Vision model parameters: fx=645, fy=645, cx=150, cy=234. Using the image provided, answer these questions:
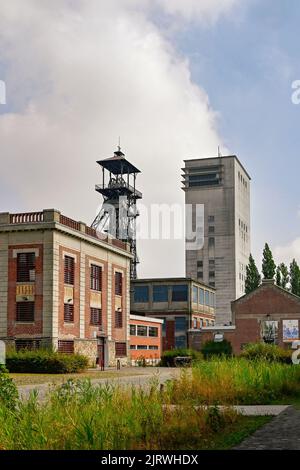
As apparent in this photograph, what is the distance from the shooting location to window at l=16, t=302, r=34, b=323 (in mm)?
44781

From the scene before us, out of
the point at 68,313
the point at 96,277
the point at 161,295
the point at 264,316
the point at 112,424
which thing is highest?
the point at 96,277

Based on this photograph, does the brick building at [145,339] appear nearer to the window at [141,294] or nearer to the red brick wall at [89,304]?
the red brick wall at [89,304]

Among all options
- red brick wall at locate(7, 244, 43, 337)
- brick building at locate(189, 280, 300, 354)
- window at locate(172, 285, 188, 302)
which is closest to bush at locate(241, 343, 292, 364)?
red brick wall at locate(7, 244, 43, 337)

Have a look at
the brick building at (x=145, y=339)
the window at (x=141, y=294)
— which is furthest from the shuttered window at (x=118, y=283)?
the window at (x=141, y=294)

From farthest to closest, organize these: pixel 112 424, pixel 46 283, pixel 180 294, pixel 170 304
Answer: pixel 170 304
pixel 180 294
pixel 46 283
pixel 112 424

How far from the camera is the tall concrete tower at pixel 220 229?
399 ft

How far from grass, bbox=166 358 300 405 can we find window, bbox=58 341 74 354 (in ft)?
81.4

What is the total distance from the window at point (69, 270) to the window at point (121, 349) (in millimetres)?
10906

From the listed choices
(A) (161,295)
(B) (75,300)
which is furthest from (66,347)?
(A) (161,295)

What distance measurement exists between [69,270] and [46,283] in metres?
3.32

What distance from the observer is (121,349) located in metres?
57.2

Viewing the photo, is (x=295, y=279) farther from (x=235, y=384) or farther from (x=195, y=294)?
(x=235, y=384)

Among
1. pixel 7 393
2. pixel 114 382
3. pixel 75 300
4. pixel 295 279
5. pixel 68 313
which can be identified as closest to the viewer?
pixel 7 393

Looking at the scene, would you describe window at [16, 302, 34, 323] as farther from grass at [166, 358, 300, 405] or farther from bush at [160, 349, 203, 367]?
grass at [166, 358, 300, 405]
